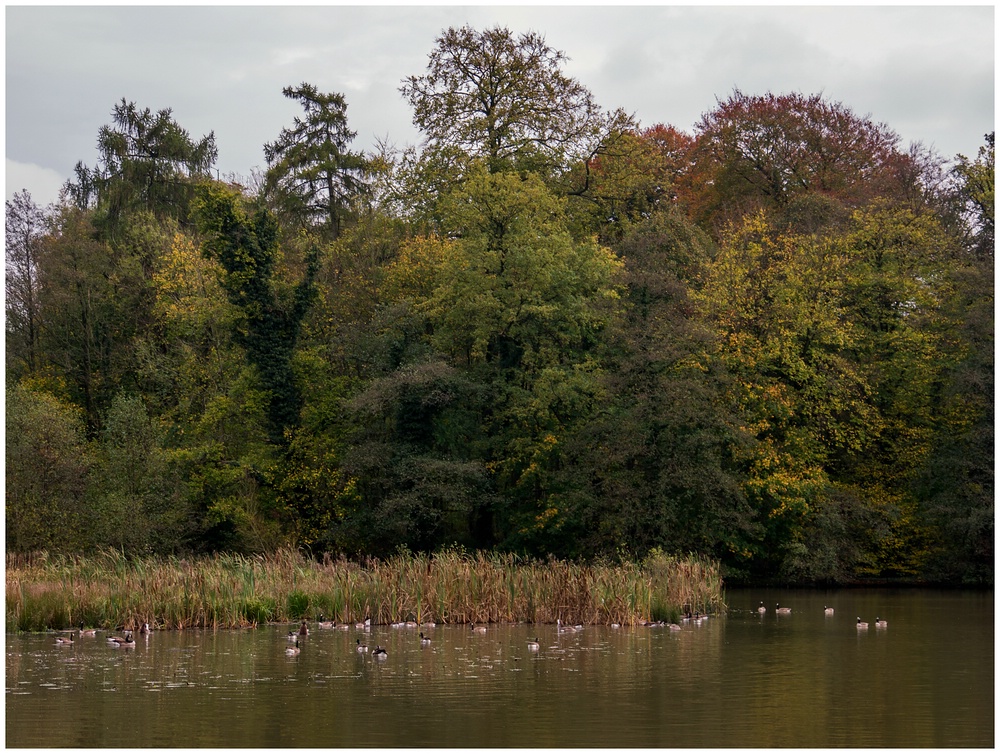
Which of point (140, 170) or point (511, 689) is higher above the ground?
point (140, 170)

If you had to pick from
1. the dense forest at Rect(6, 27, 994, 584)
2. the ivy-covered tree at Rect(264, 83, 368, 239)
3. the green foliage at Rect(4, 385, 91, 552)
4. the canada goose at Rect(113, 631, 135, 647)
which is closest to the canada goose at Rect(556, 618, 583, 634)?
the canada goose at Rect(113, 631, 135, 647)

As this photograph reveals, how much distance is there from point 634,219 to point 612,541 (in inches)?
599

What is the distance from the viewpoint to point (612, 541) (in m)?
34.6

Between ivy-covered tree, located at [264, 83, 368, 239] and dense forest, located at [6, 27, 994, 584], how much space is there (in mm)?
2964

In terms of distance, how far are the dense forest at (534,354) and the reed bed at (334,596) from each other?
888 centimetres

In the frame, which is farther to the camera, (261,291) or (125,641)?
(261,291)

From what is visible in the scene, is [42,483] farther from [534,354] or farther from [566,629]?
[566,629]

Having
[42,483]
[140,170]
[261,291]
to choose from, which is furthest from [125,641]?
[140,170]

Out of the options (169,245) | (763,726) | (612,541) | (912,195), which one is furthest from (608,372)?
(763,726)

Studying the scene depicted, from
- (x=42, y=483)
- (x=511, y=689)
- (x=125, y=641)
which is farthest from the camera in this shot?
(x=42, y=483)

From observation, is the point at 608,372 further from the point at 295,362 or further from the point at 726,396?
the point at 295,362

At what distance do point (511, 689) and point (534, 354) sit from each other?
24.0 meters

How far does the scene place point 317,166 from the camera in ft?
167

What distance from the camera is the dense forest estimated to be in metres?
35.6
